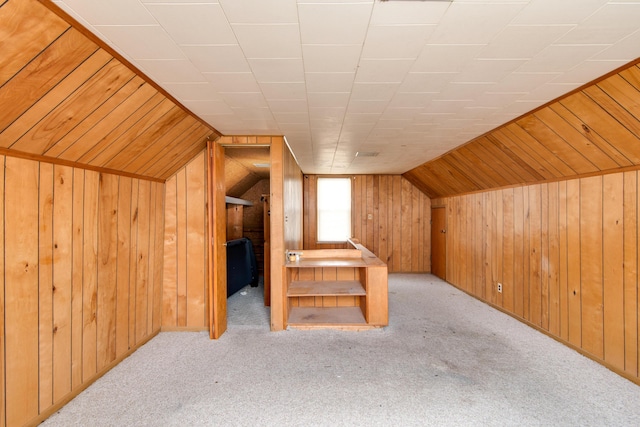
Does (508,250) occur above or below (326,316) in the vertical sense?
above

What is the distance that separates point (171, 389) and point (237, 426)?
0.72 m

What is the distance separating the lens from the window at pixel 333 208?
6.53m

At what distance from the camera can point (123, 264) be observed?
2693 mm

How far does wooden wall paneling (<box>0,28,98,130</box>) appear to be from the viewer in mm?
1393

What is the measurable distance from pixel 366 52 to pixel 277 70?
58 centimetres

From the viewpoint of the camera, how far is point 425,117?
2818 millimetres

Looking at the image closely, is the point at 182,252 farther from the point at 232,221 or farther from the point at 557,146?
the point at 557,146

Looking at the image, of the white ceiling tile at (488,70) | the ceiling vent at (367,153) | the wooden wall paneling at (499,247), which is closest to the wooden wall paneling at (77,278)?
the white ceiling tile at (488,70)

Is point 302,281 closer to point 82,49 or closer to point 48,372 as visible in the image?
point 48,372

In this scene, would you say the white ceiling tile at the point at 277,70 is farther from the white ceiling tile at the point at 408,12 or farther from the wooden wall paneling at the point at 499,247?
the wooden wall paneling at the point at 499,247

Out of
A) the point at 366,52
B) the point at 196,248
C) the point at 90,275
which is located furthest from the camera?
the point at 196,248

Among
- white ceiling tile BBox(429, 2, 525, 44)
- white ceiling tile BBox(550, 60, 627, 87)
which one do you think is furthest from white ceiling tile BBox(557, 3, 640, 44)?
white ceiling tile BBox(429, 2, 525, 44)

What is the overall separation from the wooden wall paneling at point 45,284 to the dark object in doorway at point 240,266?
2.44 meters

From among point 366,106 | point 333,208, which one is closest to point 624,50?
A: point 366,106
